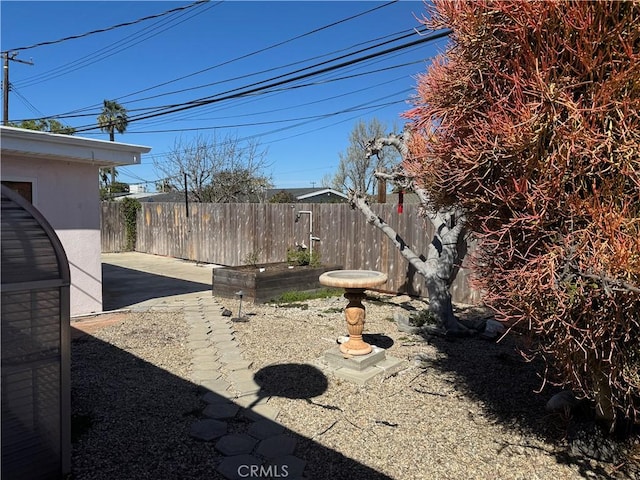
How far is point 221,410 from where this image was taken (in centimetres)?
348

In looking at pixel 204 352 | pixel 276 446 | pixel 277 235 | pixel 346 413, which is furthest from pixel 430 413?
pixel 277 235

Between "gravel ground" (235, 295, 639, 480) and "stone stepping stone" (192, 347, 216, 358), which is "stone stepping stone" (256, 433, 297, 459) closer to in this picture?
"gravel ground" (235, 295, 639, 480)

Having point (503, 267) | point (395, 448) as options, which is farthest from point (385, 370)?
point (503, 267)

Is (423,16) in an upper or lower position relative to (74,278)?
upper

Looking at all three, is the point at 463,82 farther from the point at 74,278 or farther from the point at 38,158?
the point at 74,278

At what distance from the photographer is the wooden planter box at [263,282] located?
7684mm

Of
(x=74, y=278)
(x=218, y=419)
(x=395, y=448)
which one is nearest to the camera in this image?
(x=395, y=448)

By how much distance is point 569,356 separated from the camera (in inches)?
93.4

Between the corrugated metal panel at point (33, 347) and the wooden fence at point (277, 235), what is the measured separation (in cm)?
534

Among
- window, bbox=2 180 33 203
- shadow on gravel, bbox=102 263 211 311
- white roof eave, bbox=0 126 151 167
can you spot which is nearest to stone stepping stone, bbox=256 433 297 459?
white roof eave, bbox=0 126 151 167

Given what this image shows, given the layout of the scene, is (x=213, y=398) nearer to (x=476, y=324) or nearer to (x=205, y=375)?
(x=205, y=375)

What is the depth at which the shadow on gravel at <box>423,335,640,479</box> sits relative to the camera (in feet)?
9.17

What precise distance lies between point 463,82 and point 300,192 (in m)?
29.6

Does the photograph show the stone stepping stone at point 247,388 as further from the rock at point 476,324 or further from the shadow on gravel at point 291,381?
the rock at point 476,324
